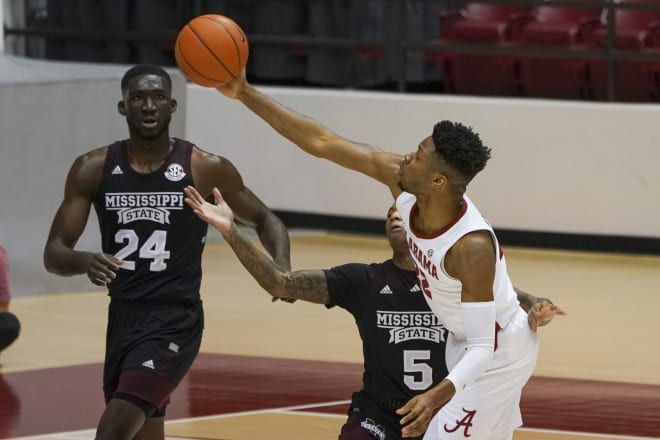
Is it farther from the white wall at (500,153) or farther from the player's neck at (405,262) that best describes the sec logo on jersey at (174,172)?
the white wall at (500,153)

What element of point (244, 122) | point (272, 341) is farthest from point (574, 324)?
point (244, 122)

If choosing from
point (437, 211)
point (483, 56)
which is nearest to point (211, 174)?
point (437, 211)

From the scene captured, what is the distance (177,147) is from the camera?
6469 mm

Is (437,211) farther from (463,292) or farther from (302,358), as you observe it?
(302,358)

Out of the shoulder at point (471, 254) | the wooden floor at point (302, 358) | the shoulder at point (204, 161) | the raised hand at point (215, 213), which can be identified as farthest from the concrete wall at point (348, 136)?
the shoulder at point (471, 254)

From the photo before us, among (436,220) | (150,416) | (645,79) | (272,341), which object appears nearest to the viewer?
(436,220)

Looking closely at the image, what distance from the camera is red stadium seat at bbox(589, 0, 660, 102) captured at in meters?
12.9

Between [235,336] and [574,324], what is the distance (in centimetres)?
231

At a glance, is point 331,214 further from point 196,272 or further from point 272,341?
point 196,272

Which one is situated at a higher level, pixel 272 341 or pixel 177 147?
pixel 177 147

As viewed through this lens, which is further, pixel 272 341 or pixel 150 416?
pixel 272 341

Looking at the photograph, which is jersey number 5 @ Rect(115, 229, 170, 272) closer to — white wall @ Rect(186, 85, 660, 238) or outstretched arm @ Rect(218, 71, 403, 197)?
outstretched arm @ Rect(218, 71, 403, 197)

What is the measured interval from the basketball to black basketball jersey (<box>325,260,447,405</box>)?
1.00 meters

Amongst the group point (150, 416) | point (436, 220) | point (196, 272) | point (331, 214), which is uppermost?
point (436, 220)
